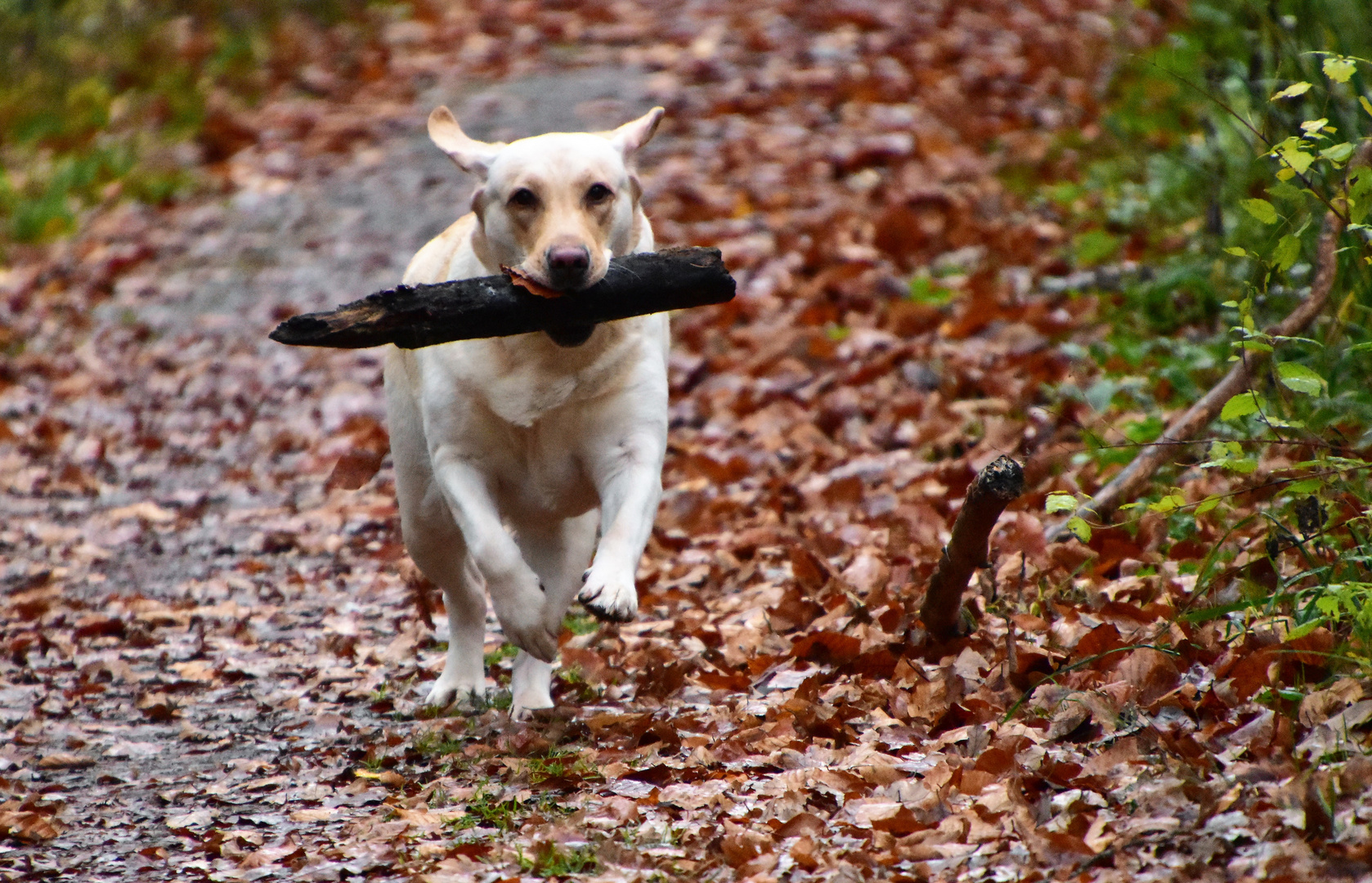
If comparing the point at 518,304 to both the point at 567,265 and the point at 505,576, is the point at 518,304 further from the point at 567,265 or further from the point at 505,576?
the point at 505,576

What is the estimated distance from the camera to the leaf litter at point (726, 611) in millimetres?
3359

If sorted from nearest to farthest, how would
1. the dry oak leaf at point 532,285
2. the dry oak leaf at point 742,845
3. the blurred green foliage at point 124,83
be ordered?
A: the dry oak leaf at point 742,845 < the dry oak leaf at point 532,285 < the blurred green foliage at point 124,83

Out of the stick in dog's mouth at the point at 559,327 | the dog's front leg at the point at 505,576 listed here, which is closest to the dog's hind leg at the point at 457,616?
the dog's front leg at the point at 505,576

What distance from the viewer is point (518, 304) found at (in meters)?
4.21

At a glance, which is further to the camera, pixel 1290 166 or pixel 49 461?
pixel 49 461

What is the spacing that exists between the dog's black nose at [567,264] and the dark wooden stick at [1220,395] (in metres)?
1.83

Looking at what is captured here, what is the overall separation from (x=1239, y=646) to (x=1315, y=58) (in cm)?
332

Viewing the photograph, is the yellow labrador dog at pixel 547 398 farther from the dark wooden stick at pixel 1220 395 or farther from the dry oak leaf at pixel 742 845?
the dark wooden stick at pixel 1220 395

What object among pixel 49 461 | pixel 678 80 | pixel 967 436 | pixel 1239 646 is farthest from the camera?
pixel 678 80

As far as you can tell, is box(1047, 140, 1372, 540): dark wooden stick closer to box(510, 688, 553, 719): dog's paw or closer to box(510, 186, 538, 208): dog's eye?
box(510, 688, 553, 719): dog's paw

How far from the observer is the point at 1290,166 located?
3455mm

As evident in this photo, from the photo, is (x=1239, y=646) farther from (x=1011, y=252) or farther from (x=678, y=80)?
(x=678, y=80)

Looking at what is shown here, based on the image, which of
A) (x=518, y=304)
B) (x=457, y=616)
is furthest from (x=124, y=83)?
(x=518, y=304)

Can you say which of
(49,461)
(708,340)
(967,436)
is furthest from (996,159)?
(49,461)
